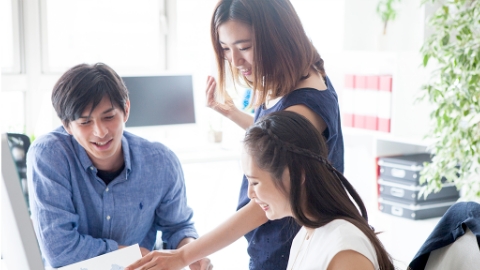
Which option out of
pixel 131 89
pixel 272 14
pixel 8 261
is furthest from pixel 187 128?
pixel 8 261

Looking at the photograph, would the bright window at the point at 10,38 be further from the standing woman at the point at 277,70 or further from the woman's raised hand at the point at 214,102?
the standing woman at the point at 277,70

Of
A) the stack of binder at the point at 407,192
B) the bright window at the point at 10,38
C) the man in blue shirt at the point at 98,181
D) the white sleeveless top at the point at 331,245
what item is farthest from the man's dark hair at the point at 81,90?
the stack of binder at the point at 407,192

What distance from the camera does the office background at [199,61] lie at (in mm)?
3289

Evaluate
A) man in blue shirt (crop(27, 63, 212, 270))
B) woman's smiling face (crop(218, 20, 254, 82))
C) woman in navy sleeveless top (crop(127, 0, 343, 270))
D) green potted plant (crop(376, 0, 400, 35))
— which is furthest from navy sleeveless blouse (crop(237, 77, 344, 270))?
green potted plant (crop(376, 0, 400, 35))

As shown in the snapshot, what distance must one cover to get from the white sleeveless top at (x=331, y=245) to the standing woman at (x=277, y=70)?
0.14 m

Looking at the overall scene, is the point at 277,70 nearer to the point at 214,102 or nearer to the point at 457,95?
the point at 214,102

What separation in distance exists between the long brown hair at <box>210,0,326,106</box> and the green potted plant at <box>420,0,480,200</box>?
4.71 ft

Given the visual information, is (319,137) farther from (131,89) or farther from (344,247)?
(131,89)

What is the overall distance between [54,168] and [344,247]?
0.86m

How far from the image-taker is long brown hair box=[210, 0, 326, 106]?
51.1 inches

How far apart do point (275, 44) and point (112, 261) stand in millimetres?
623

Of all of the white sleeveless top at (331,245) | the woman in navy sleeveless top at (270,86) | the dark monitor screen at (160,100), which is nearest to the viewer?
the white sleeveless top at (331,245)

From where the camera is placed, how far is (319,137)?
117cm

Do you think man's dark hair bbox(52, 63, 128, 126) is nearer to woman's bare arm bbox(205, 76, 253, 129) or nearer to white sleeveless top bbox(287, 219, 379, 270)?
woman's bare arm bbox(205, 76, 253, 129)
